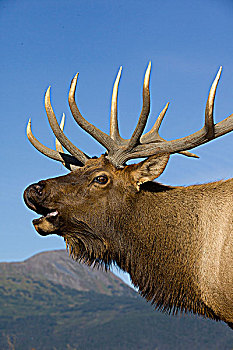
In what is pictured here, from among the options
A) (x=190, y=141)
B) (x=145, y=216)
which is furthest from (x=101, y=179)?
(x=190, y=141)

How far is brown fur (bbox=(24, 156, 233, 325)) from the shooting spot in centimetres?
687

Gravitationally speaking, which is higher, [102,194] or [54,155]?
[54,155]

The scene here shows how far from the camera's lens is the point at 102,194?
718 cm

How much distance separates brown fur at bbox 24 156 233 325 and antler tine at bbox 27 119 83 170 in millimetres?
872

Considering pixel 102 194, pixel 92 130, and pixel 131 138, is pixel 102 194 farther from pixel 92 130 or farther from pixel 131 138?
pixel 92 130

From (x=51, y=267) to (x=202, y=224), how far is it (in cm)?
17229

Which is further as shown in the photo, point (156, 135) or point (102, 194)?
point (156, 135)

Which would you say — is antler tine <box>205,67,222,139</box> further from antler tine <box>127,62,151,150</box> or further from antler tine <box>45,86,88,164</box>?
antler tine <box>45,86,88,164</box>

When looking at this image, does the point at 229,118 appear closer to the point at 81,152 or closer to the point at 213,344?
the point at 81,152

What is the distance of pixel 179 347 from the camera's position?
479ft

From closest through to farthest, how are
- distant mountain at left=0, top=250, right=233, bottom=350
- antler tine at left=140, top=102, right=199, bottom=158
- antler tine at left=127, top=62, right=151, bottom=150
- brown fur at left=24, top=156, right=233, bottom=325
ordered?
brown fur at left=24, top=156, right=233, bottom=325 → antler tine at left=127, top=62, right=151, bottom=150 → antler tine at left=140, top=102, right=199, bottom=158 → distant mountain at left=0, top=250, right=233, bottom=350

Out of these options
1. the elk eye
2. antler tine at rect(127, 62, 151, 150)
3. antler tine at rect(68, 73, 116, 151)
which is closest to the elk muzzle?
the elk eye

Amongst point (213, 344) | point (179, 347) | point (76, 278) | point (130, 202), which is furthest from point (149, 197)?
point (76, 278)

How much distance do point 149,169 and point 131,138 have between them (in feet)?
2.13
